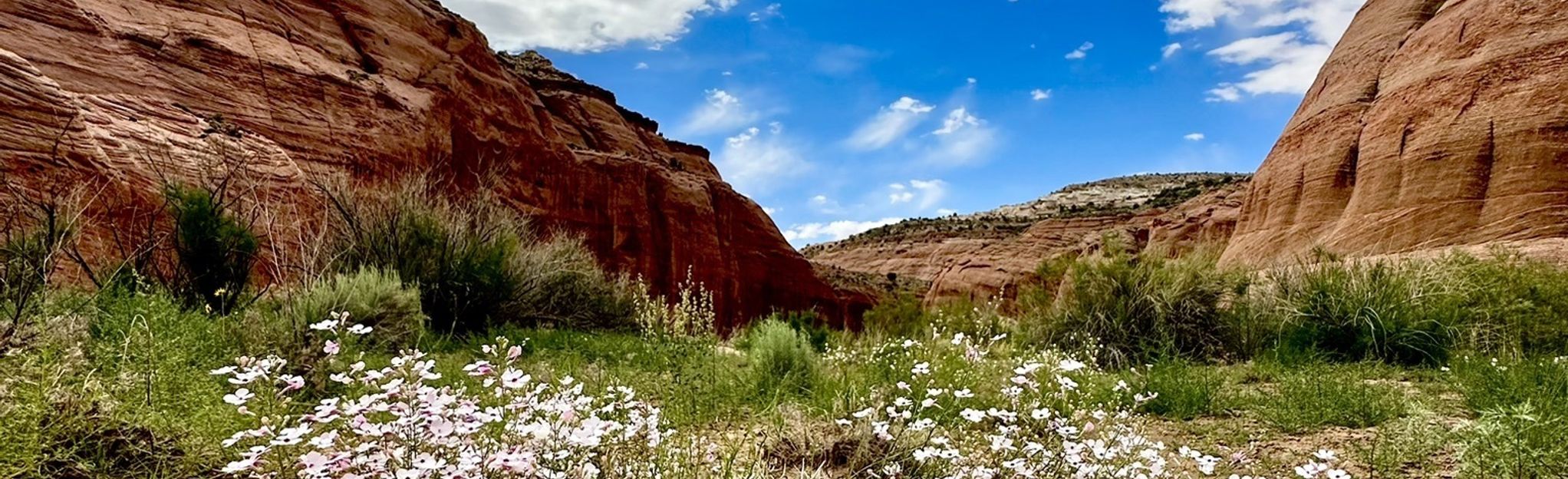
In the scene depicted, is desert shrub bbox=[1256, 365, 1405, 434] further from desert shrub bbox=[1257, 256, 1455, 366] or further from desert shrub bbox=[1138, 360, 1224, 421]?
desert shrub bbox=[1257, 256, 1455, 366]

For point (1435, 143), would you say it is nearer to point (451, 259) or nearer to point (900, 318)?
point (900, 318)

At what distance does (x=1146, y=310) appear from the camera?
7984mm

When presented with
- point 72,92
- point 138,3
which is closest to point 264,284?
point 72,92

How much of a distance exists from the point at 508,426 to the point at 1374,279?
29.0 ft

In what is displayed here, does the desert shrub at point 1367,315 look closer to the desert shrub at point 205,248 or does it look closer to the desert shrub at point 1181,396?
the desert shrub at point 1181,396

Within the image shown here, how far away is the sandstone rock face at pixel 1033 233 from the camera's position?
2855cm

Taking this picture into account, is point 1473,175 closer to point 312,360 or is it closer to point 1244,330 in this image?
point 1244,330

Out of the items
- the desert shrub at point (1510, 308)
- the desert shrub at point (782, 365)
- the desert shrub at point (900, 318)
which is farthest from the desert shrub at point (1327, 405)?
the desert shrub at point (900, 318)

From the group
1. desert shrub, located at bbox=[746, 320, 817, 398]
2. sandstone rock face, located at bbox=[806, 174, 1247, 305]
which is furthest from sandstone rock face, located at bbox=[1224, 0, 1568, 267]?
desert shrub, located at bbox=[746, 320, 817, 398]

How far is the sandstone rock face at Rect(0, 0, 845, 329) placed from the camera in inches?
443

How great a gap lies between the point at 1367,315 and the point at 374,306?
Result: 9.31 meters

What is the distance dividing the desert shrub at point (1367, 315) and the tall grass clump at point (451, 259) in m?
8.66

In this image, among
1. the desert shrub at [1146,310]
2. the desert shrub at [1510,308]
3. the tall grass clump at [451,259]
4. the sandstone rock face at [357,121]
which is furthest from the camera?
the sandstone rock face at [357,121]

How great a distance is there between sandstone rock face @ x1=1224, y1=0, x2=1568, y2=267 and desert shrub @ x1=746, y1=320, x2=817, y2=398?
850cm
